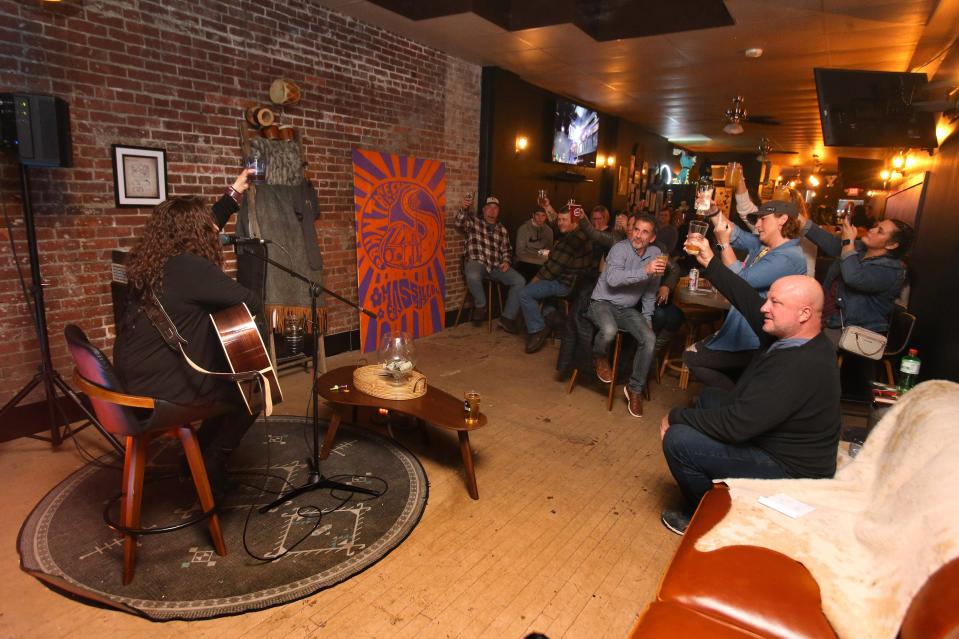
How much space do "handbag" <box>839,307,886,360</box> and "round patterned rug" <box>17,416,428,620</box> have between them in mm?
2894

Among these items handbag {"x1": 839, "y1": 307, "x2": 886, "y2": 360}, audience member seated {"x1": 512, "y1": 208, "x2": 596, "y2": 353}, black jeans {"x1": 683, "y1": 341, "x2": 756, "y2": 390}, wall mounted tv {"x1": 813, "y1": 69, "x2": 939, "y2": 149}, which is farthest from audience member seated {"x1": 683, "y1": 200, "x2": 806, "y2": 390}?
audience member seated {"x1": 512, "y1": 208, "x2": 596, "y2": 353}

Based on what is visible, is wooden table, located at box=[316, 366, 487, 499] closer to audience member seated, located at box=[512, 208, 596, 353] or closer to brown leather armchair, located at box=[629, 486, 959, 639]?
brown leather armchair, located at box=[629, 486, 959, 639]

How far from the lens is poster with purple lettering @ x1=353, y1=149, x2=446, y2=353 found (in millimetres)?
5109

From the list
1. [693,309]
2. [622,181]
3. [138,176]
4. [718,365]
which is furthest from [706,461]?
[622,181]

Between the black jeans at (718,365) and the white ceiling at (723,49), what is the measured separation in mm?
2559

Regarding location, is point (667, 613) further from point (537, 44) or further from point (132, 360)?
point (537, 44)

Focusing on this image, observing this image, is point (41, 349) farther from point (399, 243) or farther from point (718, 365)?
point (718, 365)

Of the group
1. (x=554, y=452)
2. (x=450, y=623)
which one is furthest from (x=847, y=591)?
(x=554, y=452)

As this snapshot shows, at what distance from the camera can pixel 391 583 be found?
2.15 m

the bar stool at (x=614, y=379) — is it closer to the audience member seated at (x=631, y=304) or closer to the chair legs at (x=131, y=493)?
the audience member seated at (x=631, y=304)

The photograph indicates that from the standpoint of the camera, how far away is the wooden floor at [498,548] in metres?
1.94

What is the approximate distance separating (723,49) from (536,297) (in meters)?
2.96

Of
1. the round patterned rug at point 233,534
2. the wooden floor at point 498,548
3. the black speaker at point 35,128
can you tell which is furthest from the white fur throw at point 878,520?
the black speaker at point 35,128

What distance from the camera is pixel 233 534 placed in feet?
7.89
